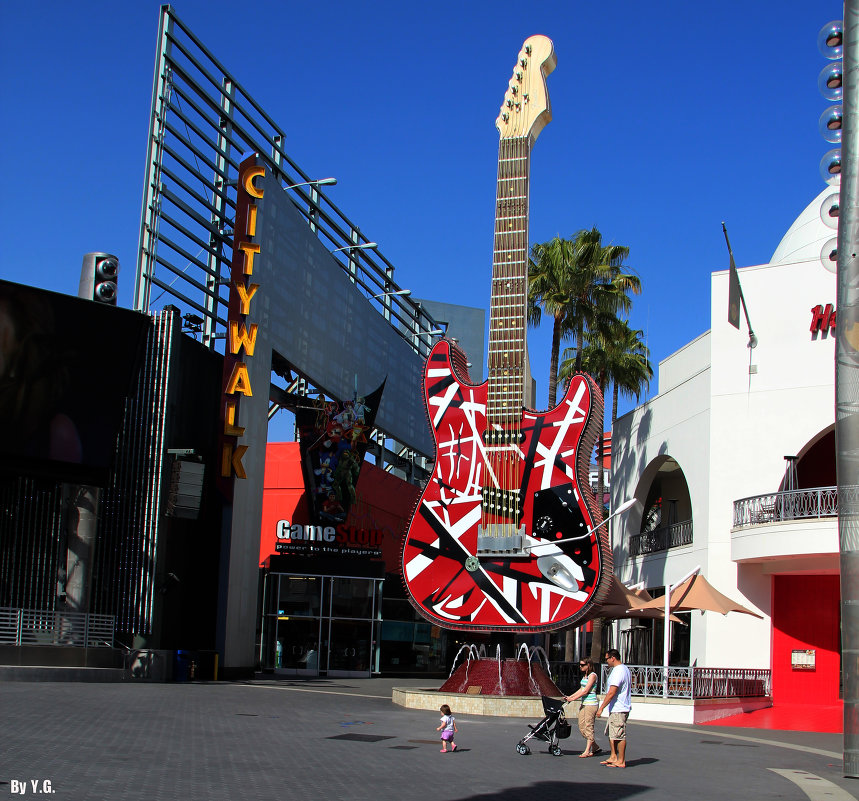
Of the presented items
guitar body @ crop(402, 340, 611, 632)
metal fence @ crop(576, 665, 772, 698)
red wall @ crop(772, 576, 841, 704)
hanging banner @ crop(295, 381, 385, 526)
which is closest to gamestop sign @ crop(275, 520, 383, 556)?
hanging banner @ crop(295, 381, 385, 526)

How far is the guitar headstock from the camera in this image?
2625cm

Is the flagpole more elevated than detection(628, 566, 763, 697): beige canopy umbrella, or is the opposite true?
the flagpole

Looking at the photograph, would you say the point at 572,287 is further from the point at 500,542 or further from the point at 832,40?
the point at 832,40

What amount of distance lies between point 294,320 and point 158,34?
32.4ft

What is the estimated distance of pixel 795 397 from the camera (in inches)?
1111

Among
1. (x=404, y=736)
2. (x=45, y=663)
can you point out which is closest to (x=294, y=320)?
(x=45, y=663)

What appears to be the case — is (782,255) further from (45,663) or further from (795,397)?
(45,663)

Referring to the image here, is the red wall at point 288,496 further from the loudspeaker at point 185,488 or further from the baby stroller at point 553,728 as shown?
the baby stroller at point 553,728

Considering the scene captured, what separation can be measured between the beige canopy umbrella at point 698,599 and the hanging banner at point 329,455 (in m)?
15.2

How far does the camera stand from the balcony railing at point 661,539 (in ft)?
104

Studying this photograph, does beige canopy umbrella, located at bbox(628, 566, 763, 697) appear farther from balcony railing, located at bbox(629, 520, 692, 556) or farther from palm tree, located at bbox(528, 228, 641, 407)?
palm tree, located at bbox(528, 228, 641, 407)

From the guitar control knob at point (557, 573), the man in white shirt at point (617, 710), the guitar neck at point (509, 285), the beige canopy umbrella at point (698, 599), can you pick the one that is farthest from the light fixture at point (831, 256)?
the beige canopy umbrella at point (698, 599)

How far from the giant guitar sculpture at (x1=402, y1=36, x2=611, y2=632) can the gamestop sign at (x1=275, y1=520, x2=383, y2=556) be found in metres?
14.9

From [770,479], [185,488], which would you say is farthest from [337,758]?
[770,479]
